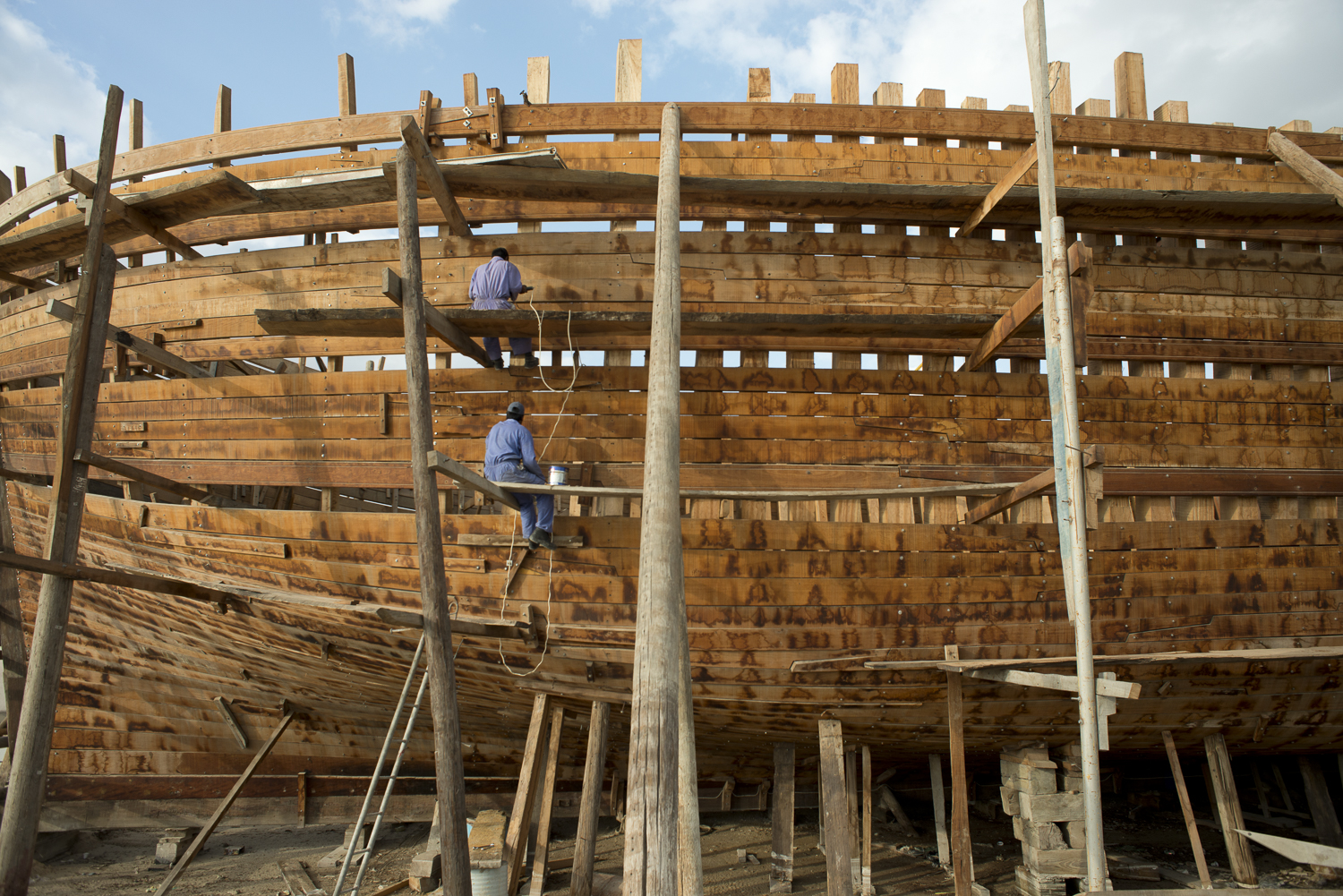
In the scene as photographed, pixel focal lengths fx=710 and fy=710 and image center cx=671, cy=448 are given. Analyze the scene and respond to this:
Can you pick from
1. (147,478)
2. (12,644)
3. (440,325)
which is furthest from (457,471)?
(12,644)

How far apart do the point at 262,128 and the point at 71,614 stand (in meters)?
5.22

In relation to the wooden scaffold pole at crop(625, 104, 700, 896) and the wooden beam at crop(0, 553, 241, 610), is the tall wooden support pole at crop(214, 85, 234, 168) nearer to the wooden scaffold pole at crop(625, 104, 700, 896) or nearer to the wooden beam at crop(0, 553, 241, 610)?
the wooden beam at crop(0, 553, 241, 610)

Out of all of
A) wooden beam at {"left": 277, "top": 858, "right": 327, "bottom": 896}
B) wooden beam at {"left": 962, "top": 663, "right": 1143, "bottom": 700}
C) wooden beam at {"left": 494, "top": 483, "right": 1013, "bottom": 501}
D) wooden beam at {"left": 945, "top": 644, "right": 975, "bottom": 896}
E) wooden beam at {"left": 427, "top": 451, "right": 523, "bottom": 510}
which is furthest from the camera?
wooden beam at {"left": 277, "top": 858, "right": 327, "bottom": 896}

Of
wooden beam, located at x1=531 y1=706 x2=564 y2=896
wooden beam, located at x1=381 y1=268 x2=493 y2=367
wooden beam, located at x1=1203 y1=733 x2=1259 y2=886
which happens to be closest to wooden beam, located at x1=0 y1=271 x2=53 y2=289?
wooden beam, located at x1=381 y1=268 x2=493 y2=367

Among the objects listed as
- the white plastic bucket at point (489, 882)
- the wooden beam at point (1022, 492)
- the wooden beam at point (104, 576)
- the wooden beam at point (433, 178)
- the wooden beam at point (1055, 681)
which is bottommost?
the white plastic bucket at point (489, 882)

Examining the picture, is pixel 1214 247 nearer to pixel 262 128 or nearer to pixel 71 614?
pixel 262 128

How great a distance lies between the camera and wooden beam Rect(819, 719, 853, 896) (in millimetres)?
5316

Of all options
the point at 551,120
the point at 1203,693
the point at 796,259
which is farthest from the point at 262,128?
the point at 1203,693

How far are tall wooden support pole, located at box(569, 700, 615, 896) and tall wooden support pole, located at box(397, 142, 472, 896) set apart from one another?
5.38ft

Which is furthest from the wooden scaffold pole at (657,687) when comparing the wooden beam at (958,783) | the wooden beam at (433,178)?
the wooden beam at (958,783)

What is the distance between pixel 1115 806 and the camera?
8.85m

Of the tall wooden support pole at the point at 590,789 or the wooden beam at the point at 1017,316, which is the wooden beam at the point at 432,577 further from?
the wooden beam at the point at 1017,316

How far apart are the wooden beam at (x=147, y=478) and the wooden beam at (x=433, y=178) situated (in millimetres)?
2792

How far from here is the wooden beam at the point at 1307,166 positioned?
511 centimetres
